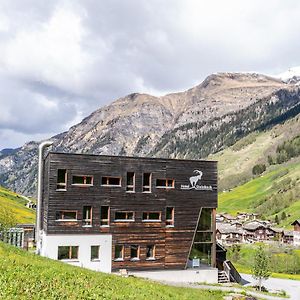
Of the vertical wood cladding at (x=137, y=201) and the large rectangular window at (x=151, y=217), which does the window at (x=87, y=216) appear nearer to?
the vertical wood cladding at (x=137, y=201)

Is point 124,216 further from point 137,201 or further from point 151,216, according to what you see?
point 151,216

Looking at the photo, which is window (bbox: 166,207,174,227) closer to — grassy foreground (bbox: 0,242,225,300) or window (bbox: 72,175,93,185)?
window (bbox: 72,175,93,185)

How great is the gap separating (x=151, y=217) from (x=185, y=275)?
743 centimetres

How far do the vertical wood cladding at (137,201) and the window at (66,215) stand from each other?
0.41 meters

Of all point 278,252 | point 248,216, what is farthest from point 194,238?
point 248,216

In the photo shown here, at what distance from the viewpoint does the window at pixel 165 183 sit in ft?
161

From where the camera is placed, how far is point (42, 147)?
175 feet

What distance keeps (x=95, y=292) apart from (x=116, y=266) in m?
24.8

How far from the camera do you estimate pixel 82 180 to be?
4622 centimetres

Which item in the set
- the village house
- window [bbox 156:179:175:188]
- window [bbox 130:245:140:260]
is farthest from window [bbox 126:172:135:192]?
the village house

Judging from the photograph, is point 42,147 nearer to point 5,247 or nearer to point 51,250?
point 51,250

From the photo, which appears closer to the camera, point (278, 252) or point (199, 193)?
point (199, 193)

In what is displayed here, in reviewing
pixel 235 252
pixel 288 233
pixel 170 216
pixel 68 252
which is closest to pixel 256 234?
pixel 288 233

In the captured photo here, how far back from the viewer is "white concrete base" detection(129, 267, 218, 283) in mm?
46750
